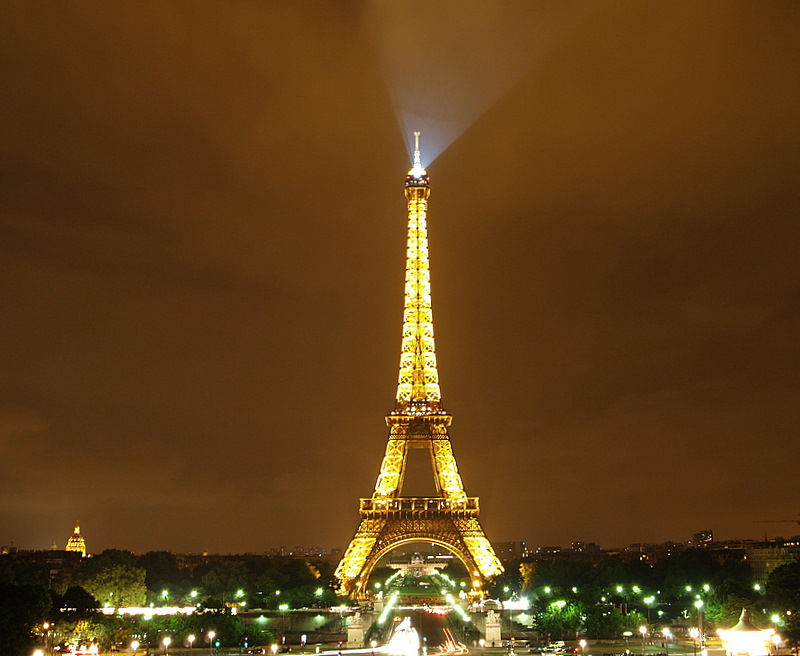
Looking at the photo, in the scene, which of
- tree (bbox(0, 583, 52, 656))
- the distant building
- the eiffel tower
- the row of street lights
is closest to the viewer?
tree (bbox(0, 583, 52, 656))

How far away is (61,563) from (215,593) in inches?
2004

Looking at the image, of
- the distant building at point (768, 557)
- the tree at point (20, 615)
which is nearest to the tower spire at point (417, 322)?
the tree at point (20, 615)

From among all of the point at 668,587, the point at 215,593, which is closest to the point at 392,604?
the point at 215,593

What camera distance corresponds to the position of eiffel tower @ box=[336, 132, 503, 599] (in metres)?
79.2

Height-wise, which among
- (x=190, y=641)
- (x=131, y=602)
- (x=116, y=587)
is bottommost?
(x=190, y=641)

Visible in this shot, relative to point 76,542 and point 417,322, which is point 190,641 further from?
point 76,542

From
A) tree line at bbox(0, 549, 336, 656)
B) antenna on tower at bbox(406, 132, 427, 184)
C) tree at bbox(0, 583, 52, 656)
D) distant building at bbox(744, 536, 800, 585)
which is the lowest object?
tree at bbox(0, 583, 52, 656)

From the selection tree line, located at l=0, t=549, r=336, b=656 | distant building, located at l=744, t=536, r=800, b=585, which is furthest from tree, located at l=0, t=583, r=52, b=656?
distant building, located at l=744, t=536, r=800, b=585

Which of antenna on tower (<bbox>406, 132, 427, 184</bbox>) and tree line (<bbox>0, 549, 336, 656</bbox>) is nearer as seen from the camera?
tree line (<bbox>0, 549, 336, 656</bbox>)

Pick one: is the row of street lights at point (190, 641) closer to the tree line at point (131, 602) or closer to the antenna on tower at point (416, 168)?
the tree line at point (131, 602)

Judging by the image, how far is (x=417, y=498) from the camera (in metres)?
80.4

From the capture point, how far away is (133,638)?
59719mm

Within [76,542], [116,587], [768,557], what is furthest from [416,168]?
[76,542]

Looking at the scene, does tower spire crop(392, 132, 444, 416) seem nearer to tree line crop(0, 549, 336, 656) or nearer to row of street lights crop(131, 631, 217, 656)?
tree line crop(0, 549, 336, 656)
